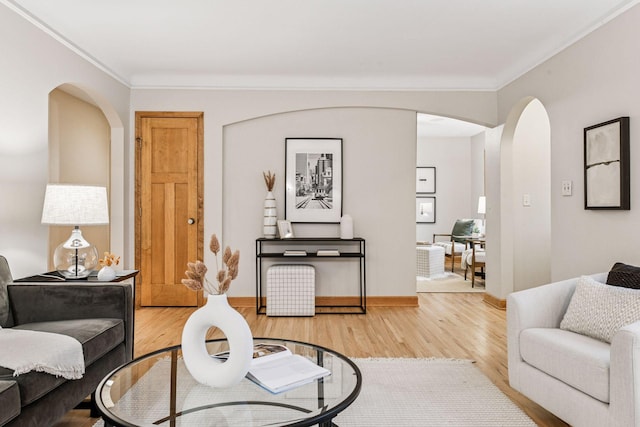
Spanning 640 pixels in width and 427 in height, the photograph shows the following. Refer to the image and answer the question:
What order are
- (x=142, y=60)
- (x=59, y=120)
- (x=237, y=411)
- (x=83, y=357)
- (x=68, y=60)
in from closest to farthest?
(x=237, y=411), (x=83, y=357), (x=68, y=60), (x=142, y=60), (x=59, y=120)

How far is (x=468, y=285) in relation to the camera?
20.1 ft

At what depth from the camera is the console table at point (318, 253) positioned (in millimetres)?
4508

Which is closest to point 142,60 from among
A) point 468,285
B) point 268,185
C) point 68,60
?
point 68,60

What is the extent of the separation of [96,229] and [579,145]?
506 cm

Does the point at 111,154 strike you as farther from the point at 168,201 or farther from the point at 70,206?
the point at 70,206

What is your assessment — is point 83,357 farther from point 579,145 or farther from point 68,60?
point 579,145

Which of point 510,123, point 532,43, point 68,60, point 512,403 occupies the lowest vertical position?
point 512,403

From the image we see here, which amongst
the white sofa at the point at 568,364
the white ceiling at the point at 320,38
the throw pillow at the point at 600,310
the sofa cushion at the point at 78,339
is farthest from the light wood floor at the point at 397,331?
the white ceiling at the point at 320,38

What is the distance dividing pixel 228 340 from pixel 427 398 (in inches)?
58.1

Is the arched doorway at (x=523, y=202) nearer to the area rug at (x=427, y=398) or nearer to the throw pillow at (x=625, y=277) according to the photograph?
the area rug at (x=427, y=398)

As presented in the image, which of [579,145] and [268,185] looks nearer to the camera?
[579,145]

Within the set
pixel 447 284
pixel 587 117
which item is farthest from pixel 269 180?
pixel 447 284

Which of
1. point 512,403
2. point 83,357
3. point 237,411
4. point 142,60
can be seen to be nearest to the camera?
point 237,411

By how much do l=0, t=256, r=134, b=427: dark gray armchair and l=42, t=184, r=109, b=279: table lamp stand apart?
348mm
